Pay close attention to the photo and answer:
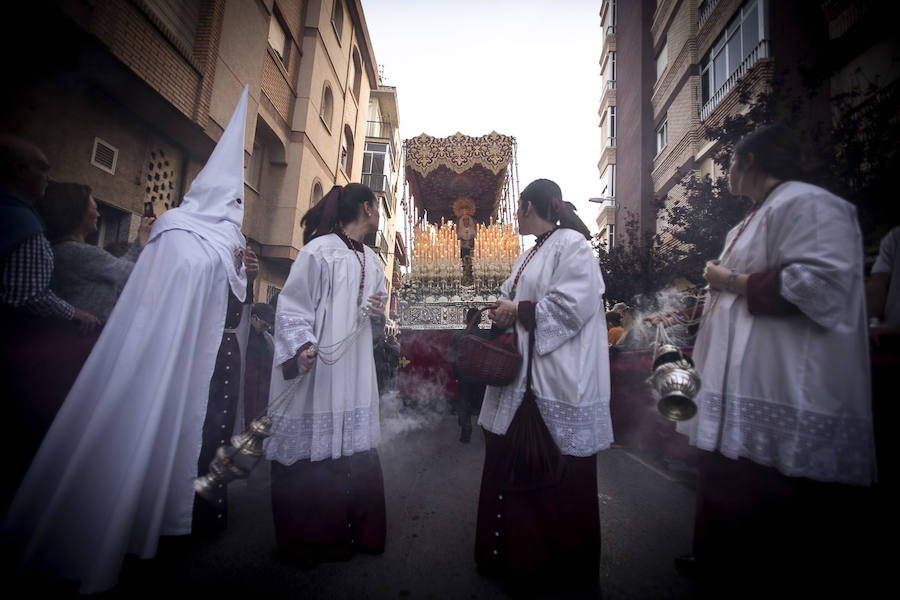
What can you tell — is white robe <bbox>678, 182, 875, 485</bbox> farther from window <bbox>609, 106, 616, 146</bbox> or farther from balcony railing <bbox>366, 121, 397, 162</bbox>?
window <bbox>609, 106, 616, 146</bbox>

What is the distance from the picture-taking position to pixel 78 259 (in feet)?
6.50

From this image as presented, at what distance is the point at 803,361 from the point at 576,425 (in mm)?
834

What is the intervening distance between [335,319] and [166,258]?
2.81 feet

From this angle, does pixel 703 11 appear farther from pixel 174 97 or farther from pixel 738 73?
pixel 174 97

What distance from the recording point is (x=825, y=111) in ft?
10.2

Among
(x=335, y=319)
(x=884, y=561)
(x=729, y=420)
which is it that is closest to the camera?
(x=884, y=561)

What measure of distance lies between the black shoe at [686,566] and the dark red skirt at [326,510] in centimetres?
148

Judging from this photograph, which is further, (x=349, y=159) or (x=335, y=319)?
(x=349, y=159)

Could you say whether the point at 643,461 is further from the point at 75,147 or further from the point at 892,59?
the point at 75,147

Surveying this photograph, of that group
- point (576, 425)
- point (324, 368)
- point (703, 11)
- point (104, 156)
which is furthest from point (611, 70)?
point (324, 368)

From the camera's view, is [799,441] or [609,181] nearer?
[799,441]

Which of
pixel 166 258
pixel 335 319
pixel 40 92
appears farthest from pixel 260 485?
pixel 40 92

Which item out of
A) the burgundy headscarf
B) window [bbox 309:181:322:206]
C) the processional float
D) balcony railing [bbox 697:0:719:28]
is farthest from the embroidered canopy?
balcony railing [bbox 697:0:719:28]

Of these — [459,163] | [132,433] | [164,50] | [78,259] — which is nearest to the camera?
[132,433]
